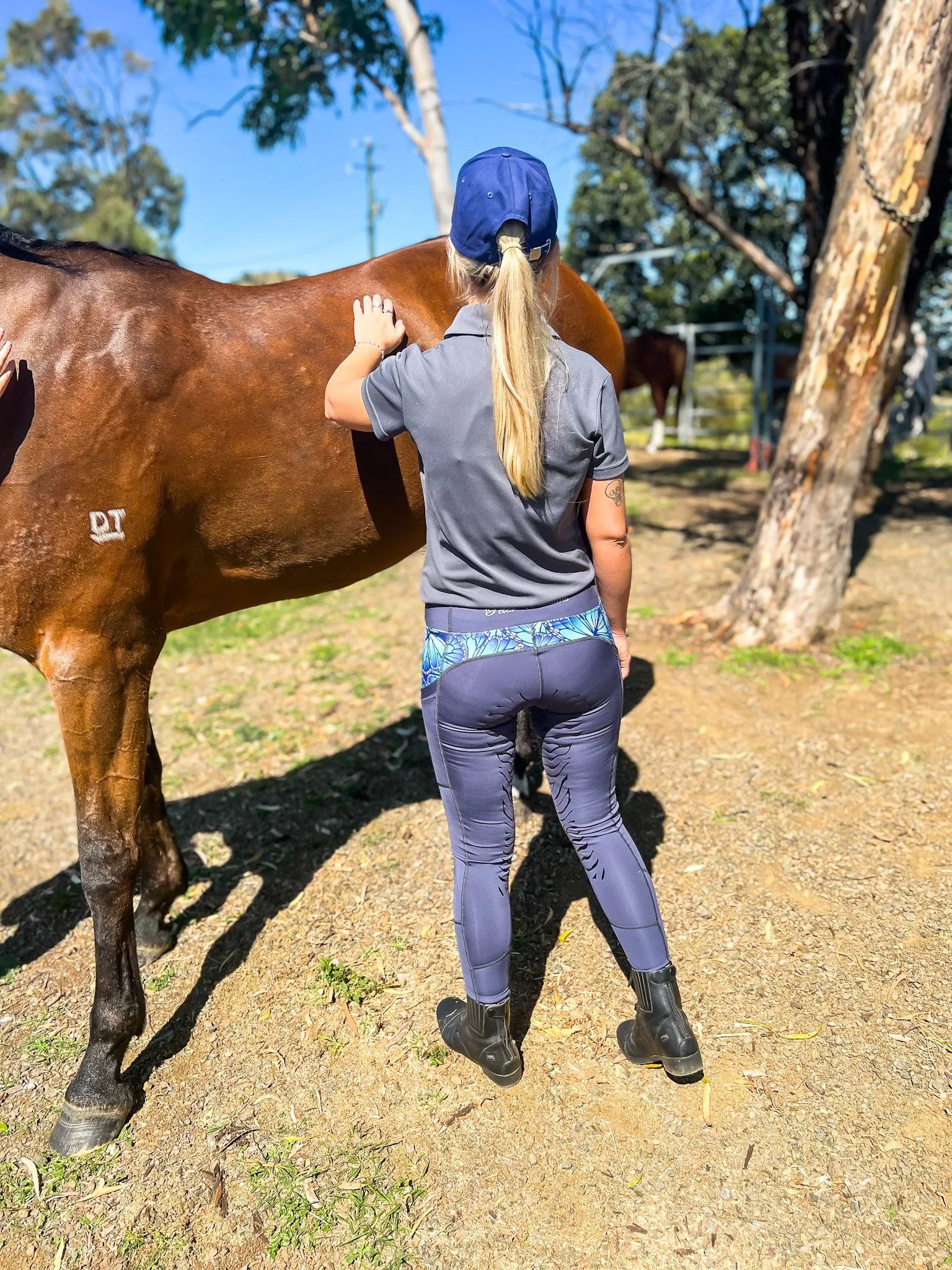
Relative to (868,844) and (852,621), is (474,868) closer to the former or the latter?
(868,844)

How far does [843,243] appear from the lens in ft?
14.2

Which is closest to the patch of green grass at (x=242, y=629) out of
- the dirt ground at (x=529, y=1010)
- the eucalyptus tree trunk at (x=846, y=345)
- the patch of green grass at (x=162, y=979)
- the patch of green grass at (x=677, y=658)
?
the dirt ground at (x=529, y=1010)

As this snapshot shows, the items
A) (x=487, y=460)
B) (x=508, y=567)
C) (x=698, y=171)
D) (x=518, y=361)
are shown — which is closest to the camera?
(x=518, y=361)

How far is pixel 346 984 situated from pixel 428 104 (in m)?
9.47

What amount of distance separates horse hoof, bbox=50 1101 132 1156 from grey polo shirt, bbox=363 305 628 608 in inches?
60.8

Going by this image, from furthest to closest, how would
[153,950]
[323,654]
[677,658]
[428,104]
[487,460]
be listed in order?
1. [428,104]
2. [323,654]
3. [677,658]
4. [153,950]
5. [487,460]

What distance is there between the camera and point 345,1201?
190cm

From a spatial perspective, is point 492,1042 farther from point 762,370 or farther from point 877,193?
point 762,370

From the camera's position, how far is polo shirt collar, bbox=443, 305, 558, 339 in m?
1.80

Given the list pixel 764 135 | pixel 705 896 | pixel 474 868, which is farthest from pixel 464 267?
pixel 764 135

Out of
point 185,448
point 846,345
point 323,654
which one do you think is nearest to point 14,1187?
point 185,448

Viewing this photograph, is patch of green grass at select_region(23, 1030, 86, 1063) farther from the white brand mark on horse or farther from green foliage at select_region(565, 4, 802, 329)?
green foliage at select_region(565, 4, 802, 329)

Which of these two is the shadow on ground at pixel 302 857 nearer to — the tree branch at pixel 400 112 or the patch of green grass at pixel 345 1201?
the patch of green grass at pixel 345 1201

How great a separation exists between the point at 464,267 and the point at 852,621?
3988 millimetres
